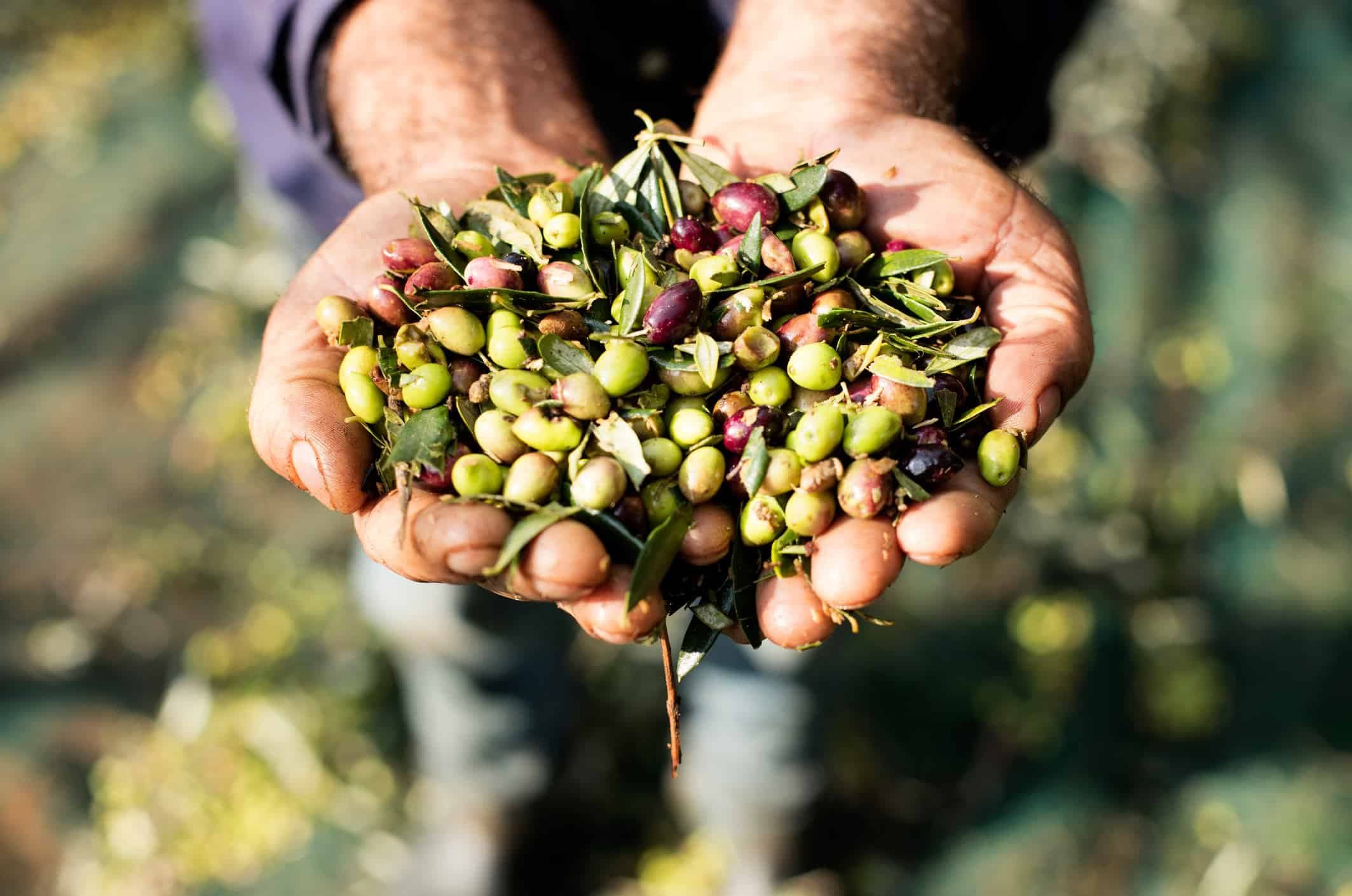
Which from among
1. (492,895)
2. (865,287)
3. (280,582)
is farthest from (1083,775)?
(280,582)

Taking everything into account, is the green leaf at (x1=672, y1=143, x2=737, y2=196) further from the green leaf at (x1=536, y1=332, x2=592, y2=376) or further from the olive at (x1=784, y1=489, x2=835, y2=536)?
the olive at (x1=784, y1=489, x2=835, y2=536)

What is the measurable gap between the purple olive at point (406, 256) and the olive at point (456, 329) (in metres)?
0.17

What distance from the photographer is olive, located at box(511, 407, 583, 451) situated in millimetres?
2104

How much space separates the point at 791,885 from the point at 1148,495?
6.95 ft

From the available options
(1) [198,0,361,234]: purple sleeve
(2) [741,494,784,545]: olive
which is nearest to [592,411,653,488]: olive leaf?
(2) [741,494,784,545]: olive

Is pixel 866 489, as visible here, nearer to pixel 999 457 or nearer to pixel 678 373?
pixel 999 457

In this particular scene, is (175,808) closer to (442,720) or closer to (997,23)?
(442,720)

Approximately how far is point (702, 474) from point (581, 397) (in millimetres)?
273

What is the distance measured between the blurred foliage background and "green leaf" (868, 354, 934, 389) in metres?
2.15

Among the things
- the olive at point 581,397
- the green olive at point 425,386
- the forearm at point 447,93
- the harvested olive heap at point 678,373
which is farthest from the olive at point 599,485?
the forearm at point 447,93

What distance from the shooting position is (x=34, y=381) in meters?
4.90

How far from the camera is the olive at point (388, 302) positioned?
227cm

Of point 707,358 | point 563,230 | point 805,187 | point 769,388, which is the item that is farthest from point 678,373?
point 805,187

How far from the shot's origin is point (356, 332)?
2227 mm
